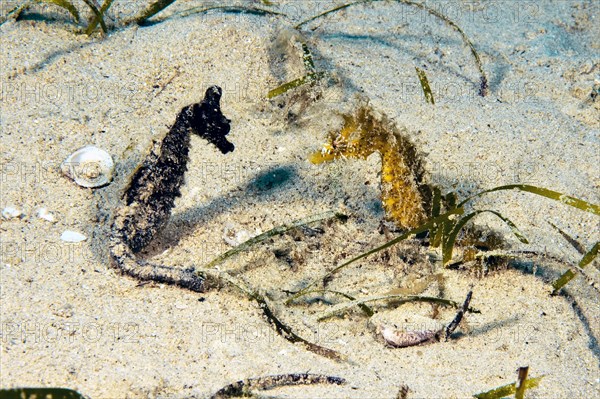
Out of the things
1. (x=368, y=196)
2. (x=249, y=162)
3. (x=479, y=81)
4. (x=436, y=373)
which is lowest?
(x=436, y=373)

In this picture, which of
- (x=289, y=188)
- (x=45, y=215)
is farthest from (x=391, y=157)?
(x=45, y=215)

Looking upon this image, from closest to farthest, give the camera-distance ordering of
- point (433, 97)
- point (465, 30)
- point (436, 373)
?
point (436, 373) < point (433, 97) < point (465, 30)

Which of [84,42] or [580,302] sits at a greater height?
[84,42]

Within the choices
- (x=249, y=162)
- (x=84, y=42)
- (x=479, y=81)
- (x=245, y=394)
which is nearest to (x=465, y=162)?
(x=479, y=81)

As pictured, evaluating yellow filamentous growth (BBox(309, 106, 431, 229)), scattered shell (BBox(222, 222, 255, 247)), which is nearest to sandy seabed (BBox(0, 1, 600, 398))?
scattered shell (BBox(222, 222, 255, 247))

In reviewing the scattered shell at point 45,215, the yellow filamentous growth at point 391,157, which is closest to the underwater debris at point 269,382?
the yellow filamentous growth at point 391,157

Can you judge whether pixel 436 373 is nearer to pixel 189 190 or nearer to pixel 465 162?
pixel 465 162

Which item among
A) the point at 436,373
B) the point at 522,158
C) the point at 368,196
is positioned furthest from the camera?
the point at 522,158
